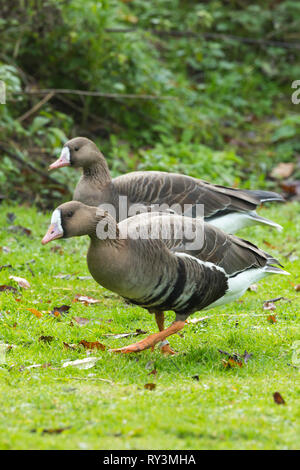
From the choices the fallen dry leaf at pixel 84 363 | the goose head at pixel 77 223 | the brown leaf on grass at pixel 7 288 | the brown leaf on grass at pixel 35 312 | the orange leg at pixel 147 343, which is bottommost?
the brown leaf on grass at pixel 7 288

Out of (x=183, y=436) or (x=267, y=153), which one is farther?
(x=267, y=153)

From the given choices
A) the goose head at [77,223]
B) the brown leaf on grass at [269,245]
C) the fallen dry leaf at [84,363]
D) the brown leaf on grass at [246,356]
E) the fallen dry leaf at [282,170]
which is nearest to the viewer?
the goose head at [77,223]

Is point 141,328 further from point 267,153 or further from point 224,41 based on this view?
point 224,41

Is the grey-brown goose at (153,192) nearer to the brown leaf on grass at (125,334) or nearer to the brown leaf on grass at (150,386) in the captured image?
the brown leaf on grass at (125,334)

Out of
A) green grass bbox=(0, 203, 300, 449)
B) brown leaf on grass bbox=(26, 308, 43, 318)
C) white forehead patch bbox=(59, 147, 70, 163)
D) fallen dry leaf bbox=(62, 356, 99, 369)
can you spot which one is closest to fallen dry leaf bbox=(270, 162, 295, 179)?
green grass bbox=(0, 203, 300, 449)

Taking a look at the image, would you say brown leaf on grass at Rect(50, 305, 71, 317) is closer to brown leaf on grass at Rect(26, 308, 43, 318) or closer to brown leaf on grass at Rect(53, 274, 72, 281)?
brown leaf on grass at Rect(26, 308, 43, 318)

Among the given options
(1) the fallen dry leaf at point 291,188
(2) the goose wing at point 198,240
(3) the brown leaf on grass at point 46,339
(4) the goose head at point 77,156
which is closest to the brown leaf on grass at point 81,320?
(3) the brown leaf on grass at point 46,339

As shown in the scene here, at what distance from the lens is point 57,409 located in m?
4.14

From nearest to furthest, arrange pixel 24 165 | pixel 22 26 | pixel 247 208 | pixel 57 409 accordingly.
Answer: pixel 57 409 < pixel 247 208 < pixel 24 165 < pixel 22 26

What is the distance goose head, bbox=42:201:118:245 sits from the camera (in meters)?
4.88

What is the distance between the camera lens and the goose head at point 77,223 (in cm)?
488

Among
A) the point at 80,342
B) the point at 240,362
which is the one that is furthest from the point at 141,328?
the point at 240,362

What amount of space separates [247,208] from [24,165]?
396 cm

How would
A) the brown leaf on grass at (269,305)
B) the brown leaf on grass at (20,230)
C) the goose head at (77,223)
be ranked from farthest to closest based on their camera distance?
1. the brown leaf on grass at (20,230)
2. the brown leaf on grass at (269,305)
3. the goose head at (77,223)
